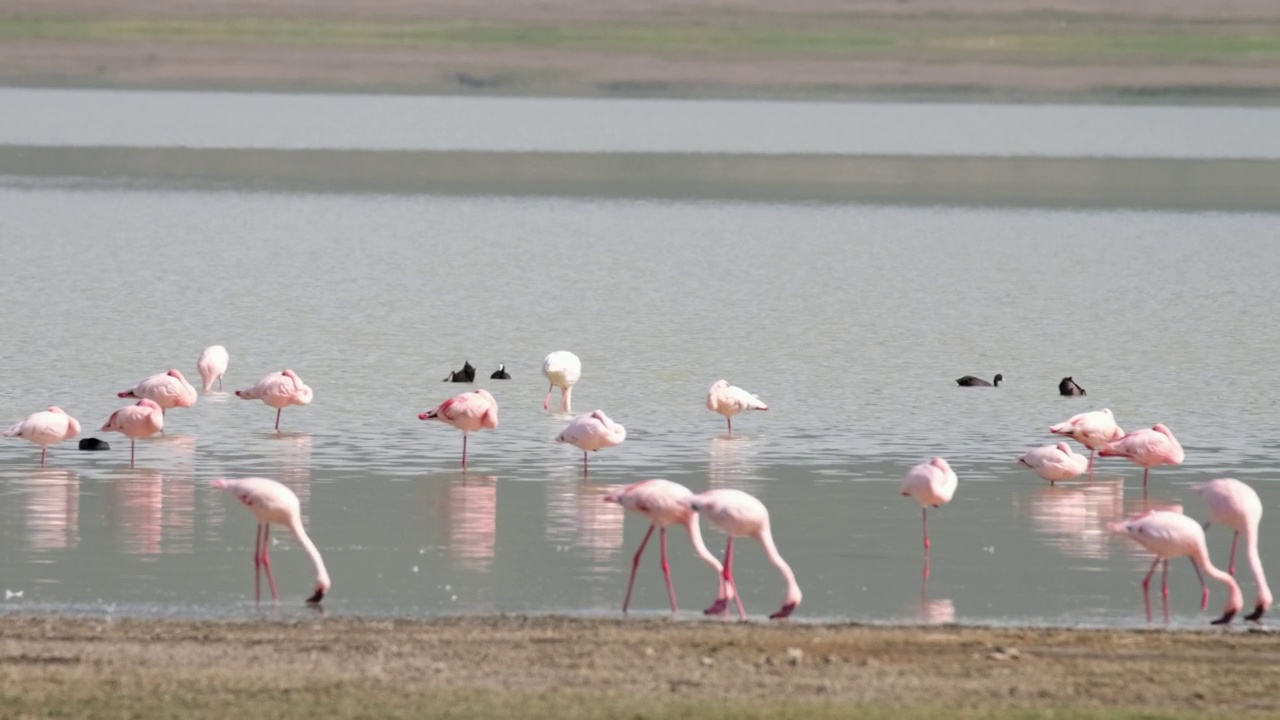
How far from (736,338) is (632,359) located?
2323 mm

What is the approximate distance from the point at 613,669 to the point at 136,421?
6.47 meters

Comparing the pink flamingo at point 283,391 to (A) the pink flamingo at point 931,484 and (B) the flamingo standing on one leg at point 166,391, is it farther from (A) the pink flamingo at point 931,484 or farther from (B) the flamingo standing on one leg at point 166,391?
(A) the pink flamingo at point 931,484

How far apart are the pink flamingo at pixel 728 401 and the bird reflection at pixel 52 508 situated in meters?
4.66

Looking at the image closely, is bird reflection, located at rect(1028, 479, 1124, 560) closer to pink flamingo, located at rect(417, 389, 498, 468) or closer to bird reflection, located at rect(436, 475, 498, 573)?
bird reflection, located at rect(436, 475, 498, 573)

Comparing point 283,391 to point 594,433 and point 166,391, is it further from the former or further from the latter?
point 594,433

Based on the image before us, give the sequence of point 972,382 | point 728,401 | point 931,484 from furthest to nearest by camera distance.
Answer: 1. point 972,382
2. point 728,401
3. point 931,484

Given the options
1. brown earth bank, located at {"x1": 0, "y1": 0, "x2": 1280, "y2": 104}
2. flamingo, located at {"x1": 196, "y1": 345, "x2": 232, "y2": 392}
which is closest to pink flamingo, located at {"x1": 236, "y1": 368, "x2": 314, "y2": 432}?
flamingo, located at {"x1": 196, "y1": 345, "x2": 232, "y2": 392}

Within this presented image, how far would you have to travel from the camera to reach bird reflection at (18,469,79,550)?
12.0 meters

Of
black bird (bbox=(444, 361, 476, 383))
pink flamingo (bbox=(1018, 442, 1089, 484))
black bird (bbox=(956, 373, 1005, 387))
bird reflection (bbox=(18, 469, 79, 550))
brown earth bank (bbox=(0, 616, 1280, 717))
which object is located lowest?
brown earth bank (bbox=(0, 616, 1280, 717))

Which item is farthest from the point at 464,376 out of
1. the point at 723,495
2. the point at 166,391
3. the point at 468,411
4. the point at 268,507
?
the point at 723,495

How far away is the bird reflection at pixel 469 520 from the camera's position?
39.1 feet

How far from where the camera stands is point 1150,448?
545 inches

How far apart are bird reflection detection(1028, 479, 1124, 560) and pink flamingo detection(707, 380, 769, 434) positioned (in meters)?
2.86

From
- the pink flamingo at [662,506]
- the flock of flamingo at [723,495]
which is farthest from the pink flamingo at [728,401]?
the pink flamingo at [662,506]
